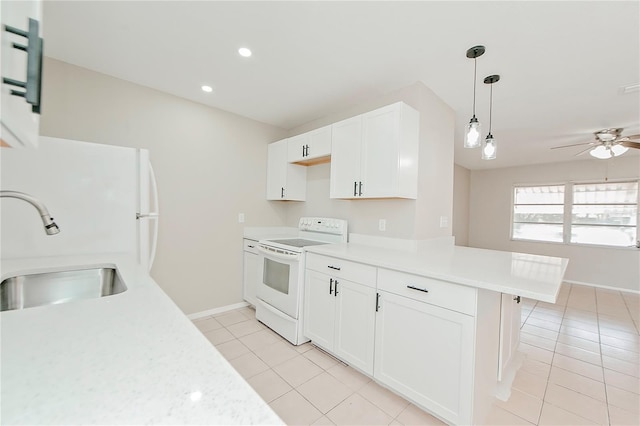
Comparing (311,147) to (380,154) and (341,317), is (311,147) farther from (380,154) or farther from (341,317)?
(341,317)

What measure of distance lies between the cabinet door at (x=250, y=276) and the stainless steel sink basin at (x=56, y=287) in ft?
5.54

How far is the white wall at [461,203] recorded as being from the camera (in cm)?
599

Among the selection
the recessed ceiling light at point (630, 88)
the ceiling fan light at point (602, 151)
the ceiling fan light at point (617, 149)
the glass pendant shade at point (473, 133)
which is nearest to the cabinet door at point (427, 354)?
the glass pendant shade at point (473, 133)

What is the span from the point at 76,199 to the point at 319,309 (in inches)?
77.8

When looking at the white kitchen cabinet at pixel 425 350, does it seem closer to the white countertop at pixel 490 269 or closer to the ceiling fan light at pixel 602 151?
the white countertop at pixel 490 269

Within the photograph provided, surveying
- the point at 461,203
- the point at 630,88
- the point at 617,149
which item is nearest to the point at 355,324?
the point at 630,88

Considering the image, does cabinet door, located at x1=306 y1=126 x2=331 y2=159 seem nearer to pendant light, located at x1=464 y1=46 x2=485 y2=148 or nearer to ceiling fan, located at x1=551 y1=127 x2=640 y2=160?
pendant light, located at x1=464 y1=46 x2=485 y2=148

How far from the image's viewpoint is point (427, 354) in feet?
5.19

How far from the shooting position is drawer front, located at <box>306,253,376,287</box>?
1.91 meters

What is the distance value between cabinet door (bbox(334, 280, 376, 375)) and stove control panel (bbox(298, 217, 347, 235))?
2.80ft

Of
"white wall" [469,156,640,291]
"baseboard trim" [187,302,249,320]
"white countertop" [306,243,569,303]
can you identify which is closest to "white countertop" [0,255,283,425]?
"white countertop" [306,243,569,303]

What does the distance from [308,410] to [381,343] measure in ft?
2.13

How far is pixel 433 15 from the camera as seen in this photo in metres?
1.61

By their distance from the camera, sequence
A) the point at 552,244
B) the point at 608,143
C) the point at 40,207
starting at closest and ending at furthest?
the point at 40,207 → the point at 608,143 → the point at 552,244
